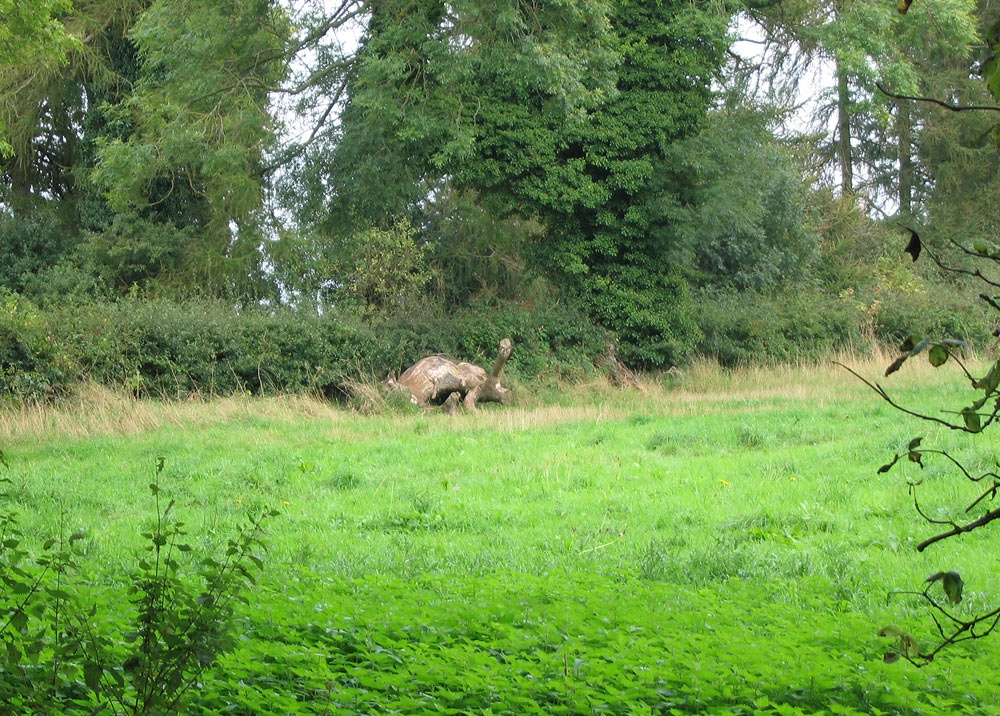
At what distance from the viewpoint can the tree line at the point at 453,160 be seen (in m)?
22.3

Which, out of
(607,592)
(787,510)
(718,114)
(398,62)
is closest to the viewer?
(607,592)

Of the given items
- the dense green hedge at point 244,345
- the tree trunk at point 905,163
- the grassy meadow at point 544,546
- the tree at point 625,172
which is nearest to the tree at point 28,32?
the dense green hedge at point 244,345

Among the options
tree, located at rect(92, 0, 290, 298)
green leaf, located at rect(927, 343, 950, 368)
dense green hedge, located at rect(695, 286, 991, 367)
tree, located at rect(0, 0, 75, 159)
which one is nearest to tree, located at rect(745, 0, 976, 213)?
dense green hedge, located at rect(695, 286, 991, 367)

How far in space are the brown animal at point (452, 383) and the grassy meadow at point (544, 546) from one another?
208 centimetres

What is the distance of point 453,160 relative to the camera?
23.0 metres

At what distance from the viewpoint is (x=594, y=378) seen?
2366cm

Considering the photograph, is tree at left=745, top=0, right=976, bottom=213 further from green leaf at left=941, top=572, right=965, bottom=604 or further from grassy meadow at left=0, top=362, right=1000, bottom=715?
green leaf at left=941, top=572, right=965, bottom=604

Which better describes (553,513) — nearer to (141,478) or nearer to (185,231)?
(141,478)

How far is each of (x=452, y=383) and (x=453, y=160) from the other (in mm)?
5285

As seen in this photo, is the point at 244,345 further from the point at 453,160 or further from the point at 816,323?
the point at 816,323

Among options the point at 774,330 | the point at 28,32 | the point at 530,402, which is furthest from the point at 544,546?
the point at 774,330

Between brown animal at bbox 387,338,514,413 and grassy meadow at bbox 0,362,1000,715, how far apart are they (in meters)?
2.08

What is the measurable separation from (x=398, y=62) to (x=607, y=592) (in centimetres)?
1648

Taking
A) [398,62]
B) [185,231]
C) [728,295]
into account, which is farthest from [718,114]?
[185,231]
